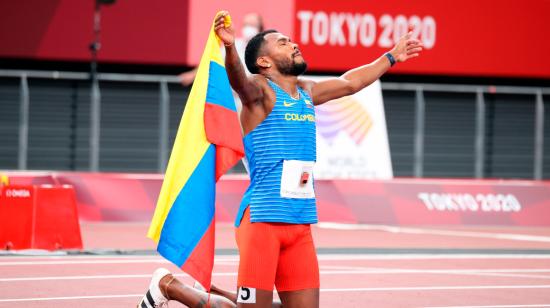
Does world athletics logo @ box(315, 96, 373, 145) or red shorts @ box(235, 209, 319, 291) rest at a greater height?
world athletics logo @ box(315, 96, 373, 145)

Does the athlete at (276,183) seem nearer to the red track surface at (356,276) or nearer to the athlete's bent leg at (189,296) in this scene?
the athlete's bent leg at (189,296)

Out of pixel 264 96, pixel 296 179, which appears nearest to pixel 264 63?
pixel 264 96

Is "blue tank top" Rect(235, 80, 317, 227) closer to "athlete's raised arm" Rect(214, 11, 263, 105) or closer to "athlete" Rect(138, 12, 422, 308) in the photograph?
"athlete" Rect(138, 12, 422, 308)

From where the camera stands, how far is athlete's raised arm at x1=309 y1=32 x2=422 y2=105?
826cm

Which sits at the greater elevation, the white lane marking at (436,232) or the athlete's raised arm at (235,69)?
the athlete's raised arm at (235,69)

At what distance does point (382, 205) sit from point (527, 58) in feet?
25.9

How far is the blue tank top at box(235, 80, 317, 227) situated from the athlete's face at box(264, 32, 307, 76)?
0.51 feet

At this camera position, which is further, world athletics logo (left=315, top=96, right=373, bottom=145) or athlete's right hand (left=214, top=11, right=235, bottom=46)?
world athletics logo (left=315, top=96, right=373, bottom=145)

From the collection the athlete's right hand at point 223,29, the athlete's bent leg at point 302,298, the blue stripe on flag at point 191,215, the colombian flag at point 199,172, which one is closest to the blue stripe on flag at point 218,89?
the colombian flag at point 199,172

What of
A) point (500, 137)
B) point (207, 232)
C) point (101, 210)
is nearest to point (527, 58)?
point (500, 137)

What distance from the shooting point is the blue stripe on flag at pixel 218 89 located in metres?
8.16

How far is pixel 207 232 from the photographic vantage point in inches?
319

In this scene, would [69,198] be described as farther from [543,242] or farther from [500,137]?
[500,137]

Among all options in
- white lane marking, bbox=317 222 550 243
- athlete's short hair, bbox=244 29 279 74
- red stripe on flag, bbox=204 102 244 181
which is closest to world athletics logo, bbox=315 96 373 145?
white lane marking, bbox=317 222 550 243
